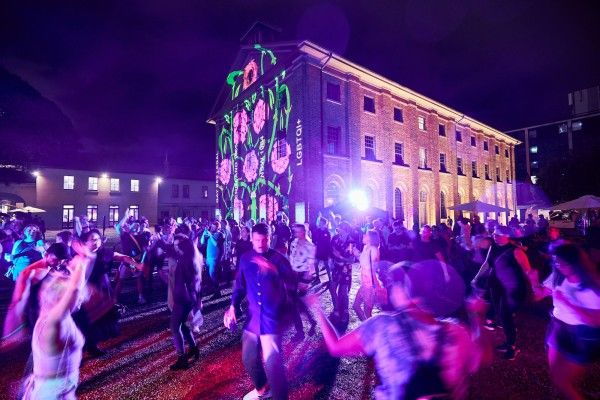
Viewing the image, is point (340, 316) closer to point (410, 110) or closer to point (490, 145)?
point (410, 110)

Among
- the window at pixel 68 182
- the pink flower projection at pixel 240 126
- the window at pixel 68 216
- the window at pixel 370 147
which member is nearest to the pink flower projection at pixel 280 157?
the pink flower projection at pixel 240 126

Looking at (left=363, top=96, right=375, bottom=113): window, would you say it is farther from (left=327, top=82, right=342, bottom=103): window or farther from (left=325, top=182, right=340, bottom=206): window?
(left=325, top=182, right=340, bottom=206): window

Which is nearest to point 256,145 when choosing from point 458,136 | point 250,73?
point 250,73

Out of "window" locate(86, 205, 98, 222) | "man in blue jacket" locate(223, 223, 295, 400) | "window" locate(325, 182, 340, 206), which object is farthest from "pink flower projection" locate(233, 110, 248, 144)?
"window" locate(86, 205, 98, 222)

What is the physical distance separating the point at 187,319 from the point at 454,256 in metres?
8.57

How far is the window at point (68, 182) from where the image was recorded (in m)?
39.5

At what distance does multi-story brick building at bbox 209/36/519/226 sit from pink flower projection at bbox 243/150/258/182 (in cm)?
8

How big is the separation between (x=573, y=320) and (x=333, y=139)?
18.1m

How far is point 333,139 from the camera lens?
20781 mm

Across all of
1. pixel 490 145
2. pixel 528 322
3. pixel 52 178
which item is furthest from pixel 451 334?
pixel 52 178

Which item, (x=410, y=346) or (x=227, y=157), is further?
(x=227, y=157)

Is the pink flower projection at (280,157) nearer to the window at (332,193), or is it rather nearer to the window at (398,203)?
the window at (332,193)

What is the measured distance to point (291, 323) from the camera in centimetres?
673

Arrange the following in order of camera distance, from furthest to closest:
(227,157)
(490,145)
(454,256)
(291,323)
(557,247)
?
(490,145) < (227,157) < (454,256) < (291,323) < (557,247)
